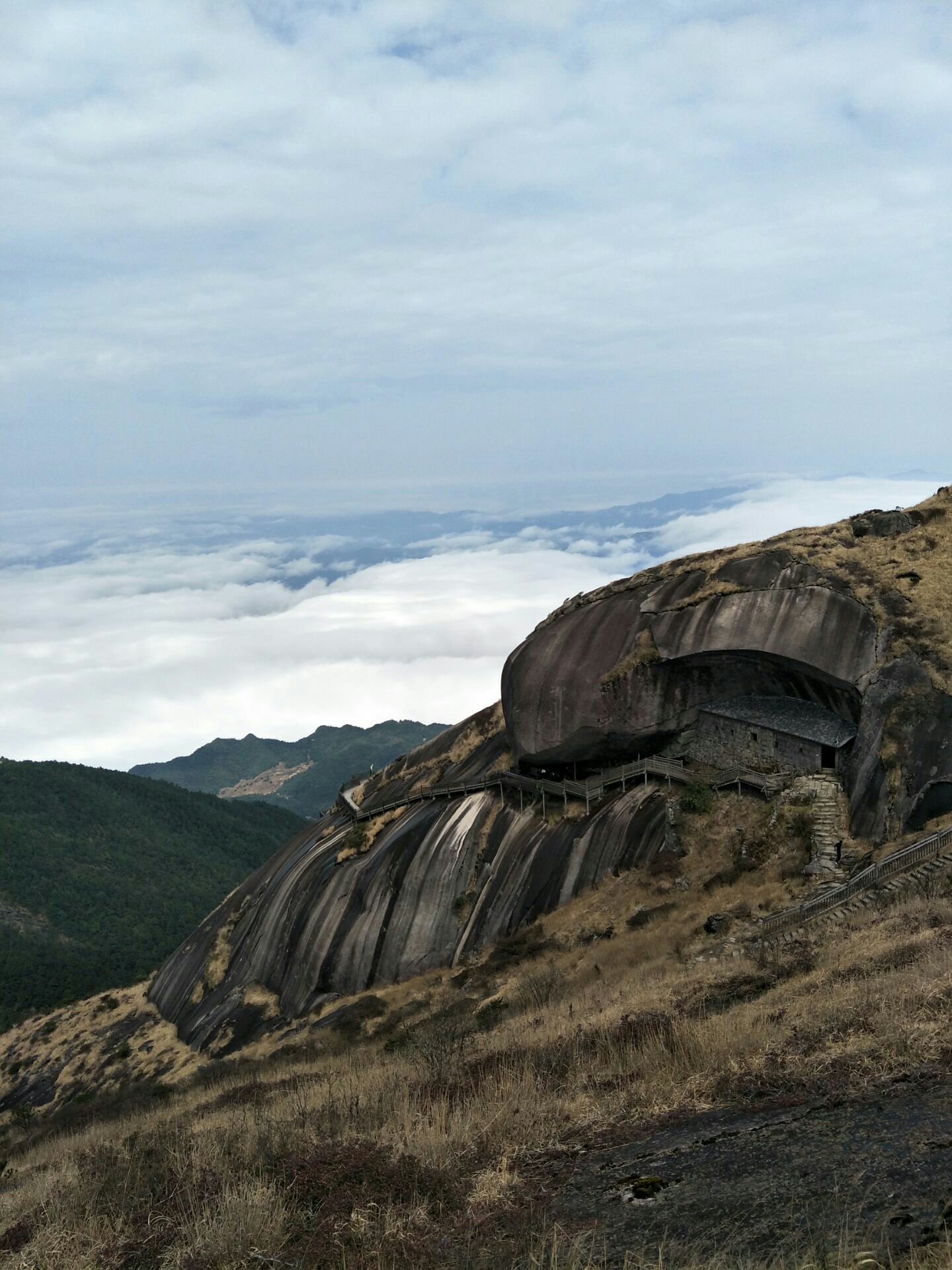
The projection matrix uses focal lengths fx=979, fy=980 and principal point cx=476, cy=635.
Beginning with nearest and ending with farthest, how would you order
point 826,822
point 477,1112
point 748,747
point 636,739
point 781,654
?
point 477,1112 → point 826,822 → point 781,654 → point 748,747 → point 636,739

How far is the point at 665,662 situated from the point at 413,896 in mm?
15981

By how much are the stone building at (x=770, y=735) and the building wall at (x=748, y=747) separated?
3 cm

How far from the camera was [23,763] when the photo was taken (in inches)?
7549

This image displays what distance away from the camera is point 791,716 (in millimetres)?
40469

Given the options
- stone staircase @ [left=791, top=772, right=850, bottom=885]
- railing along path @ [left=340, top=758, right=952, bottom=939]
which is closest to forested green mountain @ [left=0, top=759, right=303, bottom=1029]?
railing along path @ [left=340, top=758, right=952, bottom=939]

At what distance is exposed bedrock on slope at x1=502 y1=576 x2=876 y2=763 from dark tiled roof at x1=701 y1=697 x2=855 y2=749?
17.3 inches

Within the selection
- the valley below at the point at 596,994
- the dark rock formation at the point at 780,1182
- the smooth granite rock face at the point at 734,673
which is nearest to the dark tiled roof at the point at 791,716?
the valley below at the point at 596,994

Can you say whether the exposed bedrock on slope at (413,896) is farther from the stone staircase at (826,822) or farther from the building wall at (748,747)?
the stone staircase at (826,822)

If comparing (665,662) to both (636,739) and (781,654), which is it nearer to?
(636,739)

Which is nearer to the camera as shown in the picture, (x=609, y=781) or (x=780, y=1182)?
(x=780, y=1182)

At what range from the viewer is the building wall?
39094 mm

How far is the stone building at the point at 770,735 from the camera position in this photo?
38.3 meters

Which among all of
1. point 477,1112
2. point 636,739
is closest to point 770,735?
point 636,739

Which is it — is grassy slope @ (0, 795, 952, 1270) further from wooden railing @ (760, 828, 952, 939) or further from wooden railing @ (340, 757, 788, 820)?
wooden railing @ (340, 757, 788, 820)
